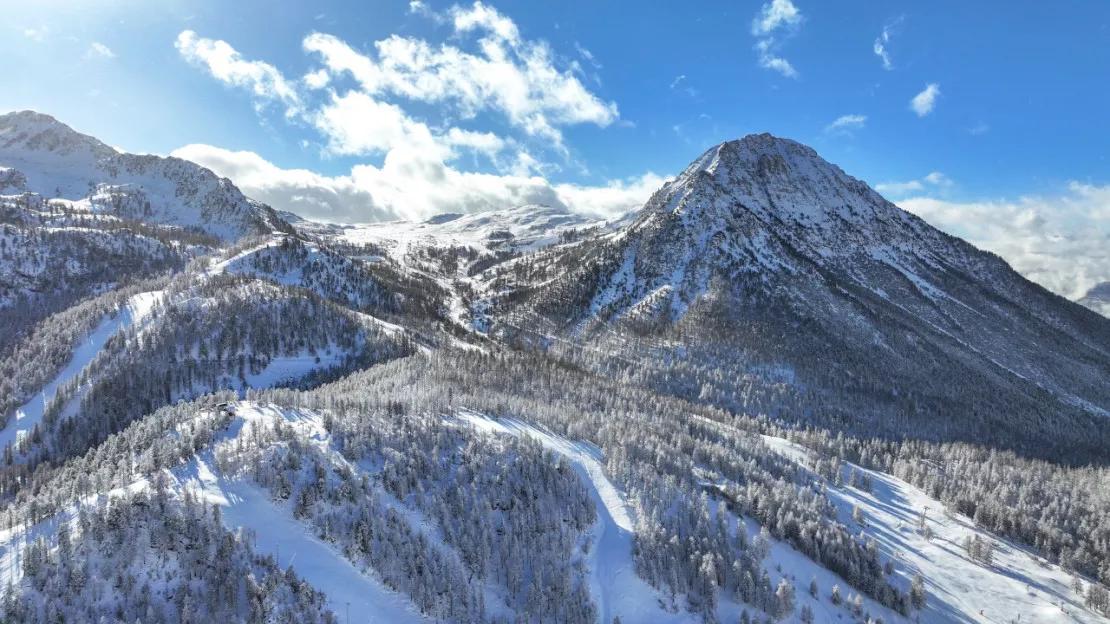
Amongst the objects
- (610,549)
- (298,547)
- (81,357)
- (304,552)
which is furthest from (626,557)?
(81,357)

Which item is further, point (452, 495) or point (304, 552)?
point (452, 495)

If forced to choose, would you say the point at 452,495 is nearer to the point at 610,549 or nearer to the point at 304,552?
the point at 304,552

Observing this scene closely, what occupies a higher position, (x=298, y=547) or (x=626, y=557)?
(x=298, y=547)

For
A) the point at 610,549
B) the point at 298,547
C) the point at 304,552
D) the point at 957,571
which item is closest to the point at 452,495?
the point at 304,552

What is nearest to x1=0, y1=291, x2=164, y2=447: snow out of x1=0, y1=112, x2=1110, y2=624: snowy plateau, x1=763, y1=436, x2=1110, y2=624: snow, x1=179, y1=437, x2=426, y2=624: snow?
x1=0, y1=112, x2=1110, y2=624: snowy plateau

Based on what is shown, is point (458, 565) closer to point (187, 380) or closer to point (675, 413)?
point (675, 413)

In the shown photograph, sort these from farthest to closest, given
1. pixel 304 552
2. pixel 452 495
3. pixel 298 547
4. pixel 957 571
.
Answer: pixel 957 571 → pixel 452 495 → pixel 298 547 → pixel 304 552

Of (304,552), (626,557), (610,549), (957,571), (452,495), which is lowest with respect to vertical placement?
(610,549)

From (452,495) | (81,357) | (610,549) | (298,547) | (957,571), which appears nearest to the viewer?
(298,547)
